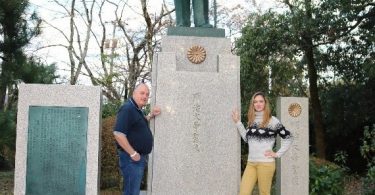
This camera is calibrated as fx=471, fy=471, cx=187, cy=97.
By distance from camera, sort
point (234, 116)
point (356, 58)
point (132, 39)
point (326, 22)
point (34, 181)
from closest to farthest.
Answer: point (34, 181)
point (234, 116)
point (326, 22)
point (356, 58)
point (132, 39)

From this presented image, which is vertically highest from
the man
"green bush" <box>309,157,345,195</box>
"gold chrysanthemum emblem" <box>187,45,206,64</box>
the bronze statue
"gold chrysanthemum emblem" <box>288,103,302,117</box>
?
the bronze statue

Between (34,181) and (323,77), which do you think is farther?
(323,77)

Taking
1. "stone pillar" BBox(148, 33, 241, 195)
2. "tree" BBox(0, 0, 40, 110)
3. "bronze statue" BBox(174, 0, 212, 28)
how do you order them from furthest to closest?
1. "tree" BBox(0, 0, 40, 110)
2. "bronze statue" BBox(174, 0, 212, 28)
3. "stone pillar" BBox(148, 33, 241, 195)

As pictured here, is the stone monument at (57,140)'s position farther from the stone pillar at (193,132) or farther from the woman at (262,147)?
the woman at (262,147)

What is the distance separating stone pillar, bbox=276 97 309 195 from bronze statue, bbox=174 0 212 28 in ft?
7.26

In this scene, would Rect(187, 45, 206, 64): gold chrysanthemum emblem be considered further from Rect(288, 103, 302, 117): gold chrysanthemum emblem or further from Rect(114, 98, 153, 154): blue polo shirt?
Rect(288, 103, 302, 117): gold chrysanthemum emblem

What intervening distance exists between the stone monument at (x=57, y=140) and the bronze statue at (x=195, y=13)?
1.46 m

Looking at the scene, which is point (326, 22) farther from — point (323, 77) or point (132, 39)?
point (132, 39)

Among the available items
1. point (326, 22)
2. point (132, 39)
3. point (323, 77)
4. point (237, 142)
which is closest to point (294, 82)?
point (323, 77)

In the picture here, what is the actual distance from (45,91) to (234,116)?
1.88 m

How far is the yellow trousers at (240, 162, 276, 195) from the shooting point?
4.23 m

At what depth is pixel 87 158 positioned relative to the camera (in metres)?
4.36

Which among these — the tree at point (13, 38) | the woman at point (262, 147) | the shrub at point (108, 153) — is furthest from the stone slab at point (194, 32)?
the shrub at point (108, 153)

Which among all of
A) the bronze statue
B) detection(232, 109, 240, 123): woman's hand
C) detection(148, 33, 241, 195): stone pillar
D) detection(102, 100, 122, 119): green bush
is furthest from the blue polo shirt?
detection(102, 100, 122, 119): green bush
